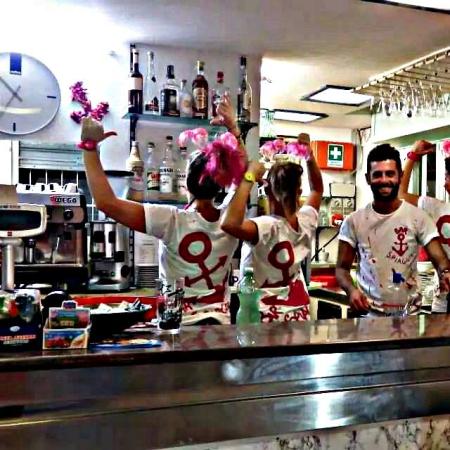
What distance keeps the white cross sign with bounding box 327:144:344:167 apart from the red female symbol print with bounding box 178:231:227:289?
4.79 metres

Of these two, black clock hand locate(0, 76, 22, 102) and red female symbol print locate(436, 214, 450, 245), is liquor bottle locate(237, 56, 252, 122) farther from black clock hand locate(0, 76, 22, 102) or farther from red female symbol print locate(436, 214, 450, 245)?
red female symbol print locate(436, 214, 450, 245)

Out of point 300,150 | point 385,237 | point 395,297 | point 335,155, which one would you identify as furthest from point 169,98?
point 335,155

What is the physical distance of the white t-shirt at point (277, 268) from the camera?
6.51ft

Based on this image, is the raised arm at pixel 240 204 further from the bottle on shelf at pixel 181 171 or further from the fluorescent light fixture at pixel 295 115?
the fluorescent light fixture at pixel 295 115

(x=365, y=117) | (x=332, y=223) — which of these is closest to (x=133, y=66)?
(x=365, y=117)

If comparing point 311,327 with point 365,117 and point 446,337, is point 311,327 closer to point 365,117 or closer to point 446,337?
point 446,337

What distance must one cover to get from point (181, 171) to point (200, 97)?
49 cm

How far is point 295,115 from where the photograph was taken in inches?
222

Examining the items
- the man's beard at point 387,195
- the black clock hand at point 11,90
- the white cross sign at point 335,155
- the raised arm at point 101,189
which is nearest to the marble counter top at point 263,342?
the raised arm at point 101,189

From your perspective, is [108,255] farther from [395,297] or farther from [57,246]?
[395,297]

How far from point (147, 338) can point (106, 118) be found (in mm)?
2520

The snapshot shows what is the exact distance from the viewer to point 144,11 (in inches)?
110

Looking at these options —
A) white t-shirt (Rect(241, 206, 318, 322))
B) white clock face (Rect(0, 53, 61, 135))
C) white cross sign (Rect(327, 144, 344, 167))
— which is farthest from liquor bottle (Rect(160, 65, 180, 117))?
white cross sign (Rect(327, 144, 344, 167))

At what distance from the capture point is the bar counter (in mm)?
975
